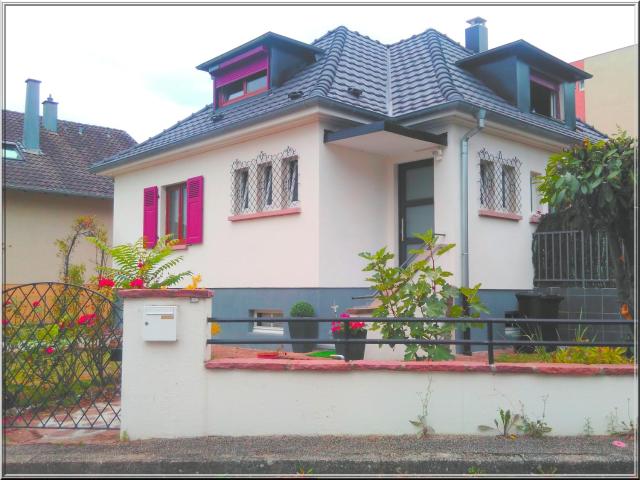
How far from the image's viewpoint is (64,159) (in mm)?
20453

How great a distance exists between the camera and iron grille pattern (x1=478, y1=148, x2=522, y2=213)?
10.4 meters

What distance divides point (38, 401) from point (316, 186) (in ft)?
16.8

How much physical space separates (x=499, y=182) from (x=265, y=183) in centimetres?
414

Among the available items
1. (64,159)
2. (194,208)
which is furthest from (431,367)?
(64,159)

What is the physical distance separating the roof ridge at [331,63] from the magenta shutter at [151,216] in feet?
15.5

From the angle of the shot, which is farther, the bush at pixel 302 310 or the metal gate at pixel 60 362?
the bush at pixel 302 310

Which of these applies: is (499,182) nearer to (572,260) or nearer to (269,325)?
(572,260)

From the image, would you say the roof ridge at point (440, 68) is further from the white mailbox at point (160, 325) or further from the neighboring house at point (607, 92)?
the neighboring house at point (607, 92)

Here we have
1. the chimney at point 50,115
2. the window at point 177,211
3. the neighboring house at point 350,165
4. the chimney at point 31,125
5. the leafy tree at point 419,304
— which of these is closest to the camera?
the leafy tree at point 419,304

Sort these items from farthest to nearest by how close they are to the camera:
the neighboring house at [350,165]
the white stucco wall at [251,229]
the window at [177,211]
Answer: the window at [177,211]
the white stucco wall at [251,229]
the neighboring house at [350,165]

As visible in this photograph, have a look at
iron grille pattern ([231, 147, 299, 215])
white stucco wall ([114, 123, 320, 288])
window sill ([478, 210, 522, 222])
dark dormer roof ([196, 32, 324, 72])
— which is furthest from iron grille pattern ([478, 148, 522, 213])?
dark dormer roof ([196, 32, 324, 72])

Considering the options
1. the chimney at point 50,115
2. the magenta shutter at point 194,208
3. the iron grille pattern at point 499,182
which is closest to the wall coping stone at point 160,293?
the iron grille pattern at point 499,182

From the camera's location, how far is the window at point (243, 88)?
12227 mm

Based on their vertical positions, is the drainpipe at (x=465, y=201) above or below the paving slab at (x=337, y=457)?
above
